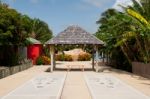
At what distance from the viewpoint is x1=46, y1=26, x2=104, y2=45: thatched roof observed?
32.0m

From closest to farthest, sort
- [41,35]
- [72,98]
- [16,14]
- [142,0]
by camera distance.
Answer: [72,98] < [142,0] < [16,14] < [41,35]

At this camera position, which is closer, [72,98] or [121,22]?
[72,98]

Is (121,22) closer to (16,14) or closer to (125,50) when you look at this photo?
(125,50)

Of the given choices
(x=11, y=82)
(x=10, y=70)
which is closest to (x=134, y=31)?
(x=10, y=70)

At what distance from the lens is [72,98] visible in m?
14.9

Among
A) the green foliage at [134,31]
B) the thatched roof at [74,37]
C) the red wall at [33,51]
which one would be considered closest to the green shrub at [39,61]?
the red wall at [33,51]

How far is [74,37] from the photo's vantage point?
32531 millimetres

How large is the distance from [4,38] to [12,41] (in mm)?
2638

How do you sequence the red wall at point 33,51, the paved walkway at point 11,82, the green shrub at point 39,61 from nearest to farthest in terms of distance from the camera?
the paved walkway at point 11,82 < the green shrub at point 39,61 < the red wall at point 33,51

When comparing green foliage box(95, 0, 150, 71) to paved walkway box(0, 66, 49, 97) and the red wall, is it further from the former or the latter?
the red wall

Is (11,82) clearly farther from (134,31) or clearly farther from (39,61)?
(39,61)

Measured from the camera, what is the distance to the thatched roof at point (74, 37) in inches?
1260

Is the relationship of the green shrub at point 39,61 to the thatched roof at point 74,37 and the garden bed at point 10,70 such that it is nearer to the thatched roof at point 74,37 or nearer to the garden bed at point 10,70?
the garden bed at point 10,70

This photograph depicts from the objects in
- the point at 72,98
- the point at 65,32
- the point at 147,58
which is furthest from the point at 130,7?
the point at 72,98
